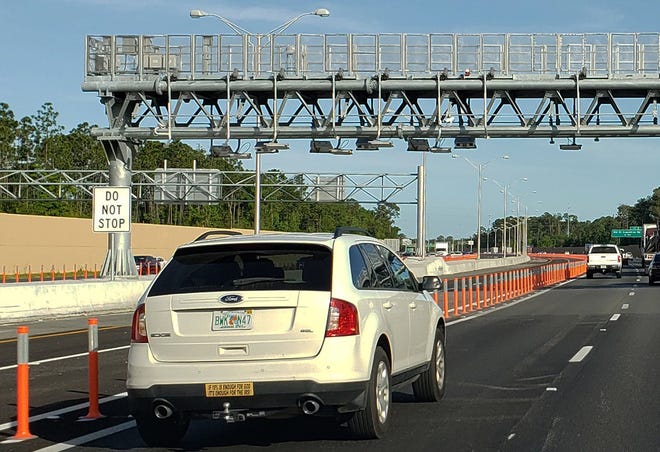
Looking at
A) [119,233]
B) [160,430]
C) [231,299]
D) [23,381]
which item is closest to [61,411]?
[23,381]

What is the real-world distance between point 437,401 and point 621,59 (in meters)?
29.3

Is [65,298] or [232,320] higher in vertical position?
[232,320]

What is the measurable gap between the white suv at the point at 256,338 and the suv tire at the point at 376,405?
12 mm

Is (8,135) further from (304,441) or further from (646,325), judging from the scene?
(304,441)

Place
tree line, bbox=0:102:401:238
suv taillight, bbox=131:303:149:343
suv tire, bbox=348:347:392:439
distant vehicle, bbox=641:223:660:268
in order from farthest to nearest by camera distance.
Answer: tree line, bbox=0:102:401:238 → distant vehicle, bbox=641:223:660:268 → suv tire, bbox=348:347:392:439 → suv taillight, bbox=131:303:149:343

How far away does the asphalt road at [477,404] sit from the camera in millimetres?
8945

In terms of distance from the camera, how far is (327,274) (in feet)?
27.3

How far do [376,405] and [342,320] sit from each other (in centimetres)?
94

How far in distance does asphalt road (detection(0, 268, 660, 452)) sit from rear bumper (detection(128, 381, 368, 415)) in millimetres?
687

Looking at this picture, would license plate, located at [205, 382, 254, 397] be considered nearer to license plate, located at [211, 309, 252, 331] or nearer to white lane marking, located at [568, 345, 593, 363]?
license plate, located at [211, 309, 252, 331]

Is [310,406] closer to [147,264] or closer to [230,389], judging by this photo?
[230,389]

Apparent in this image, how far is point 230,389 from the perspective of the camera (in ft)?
26.4

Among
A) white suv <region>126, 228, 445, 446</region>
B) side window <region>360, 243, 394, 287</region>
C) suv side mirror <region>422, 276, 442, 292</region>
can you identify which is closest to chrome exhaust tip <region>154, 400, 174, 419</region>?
white suv <region>126, 228, 445, 446</region>

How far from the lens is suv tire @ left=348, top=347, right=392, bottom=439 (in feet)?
28.0
